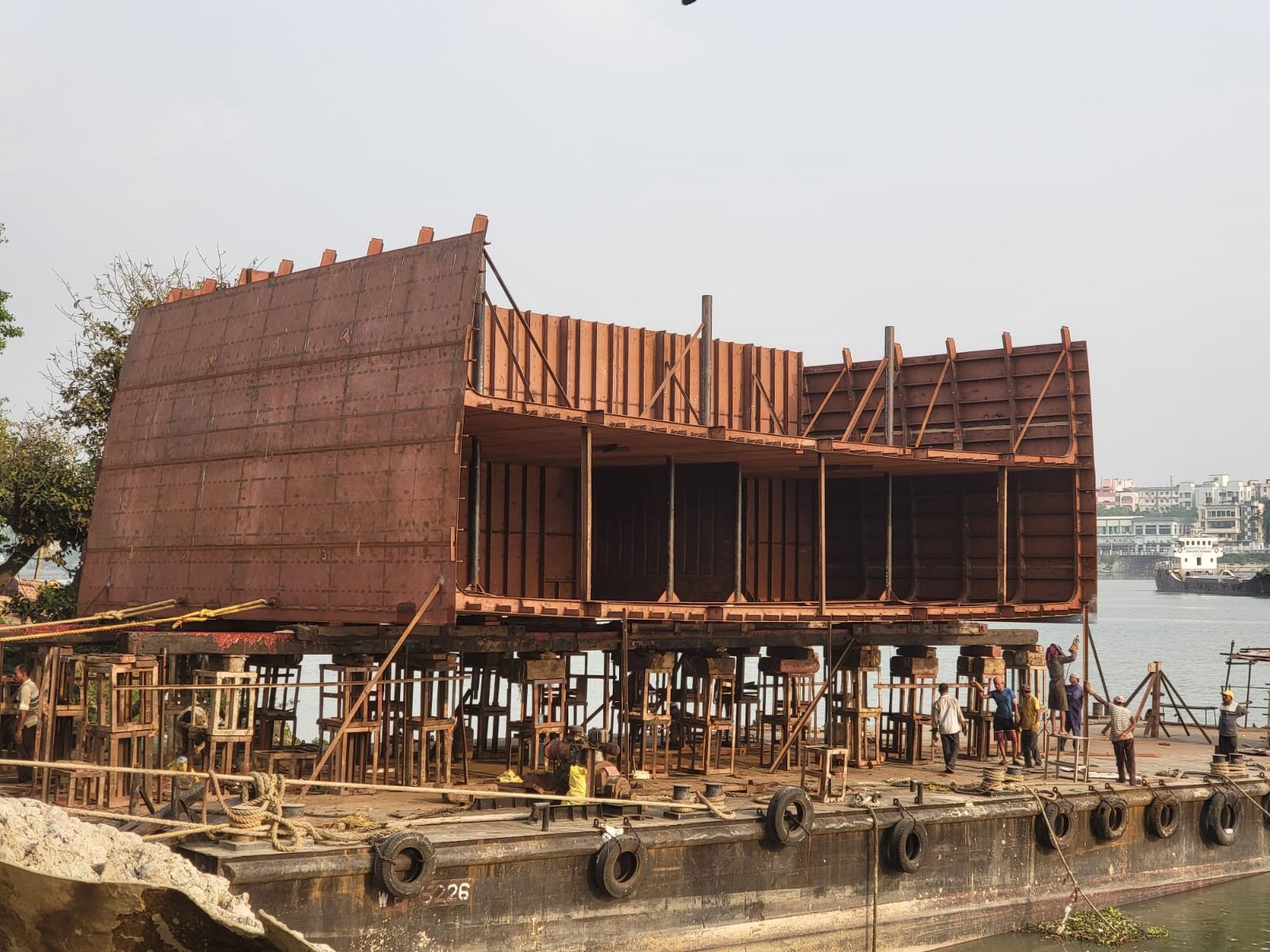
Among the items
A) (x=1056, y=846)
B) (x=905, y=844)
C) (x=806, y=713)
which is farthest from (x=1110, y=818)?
(x=806, y=713)

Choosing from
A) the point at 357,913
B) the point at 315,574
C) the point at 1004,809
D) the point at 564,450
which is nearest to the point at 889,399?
the point at 564,450

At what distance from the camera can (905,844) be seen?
2244 centimetres

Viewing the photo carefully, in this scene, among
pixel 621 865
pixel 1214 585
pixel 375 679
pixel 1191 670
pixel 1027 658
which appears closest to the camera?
pixel 621 865

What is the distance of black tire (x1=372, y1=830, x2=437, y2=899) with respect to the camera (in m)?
17.2

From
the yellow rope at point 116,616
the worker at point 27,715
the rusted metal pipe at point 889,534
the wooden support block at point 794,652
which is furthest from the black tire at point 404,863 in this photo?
the rusted metal pipe at point 889,534

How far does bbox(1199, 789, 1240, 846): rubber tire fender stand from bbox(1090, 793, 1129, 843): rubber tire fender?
2705 millimetres

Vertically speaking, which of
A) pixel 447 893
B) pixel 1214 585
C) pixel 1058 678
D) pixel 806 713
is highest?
pixel 1214 585

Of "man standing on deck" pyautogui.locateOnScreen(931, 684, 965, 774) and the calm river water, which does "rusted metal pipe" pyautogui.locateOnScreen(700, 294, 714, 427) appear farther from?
the calm river water

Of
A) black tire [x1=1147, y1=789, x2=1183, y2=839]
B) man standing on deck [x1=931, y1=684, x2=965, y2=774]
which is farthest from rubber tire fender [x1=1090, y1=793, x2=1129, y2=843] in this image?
man standing on deck [x1=931, y1=684, x2=965, y2=774]

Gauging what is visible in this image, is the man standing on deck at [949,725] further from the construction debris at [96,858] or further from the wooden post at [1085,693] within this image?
the construction debris at [96,858]

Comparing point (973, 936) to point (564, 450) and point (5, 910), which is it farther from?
point (5, 910)

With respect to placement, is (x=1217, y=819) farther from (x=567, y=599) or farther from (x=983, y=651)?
(x=567, y=599)

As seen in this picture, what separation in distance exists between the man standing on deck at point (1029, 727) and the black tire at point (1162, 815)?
299 cm

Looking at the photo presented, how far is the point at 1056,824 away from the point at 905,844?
3.79 metres
